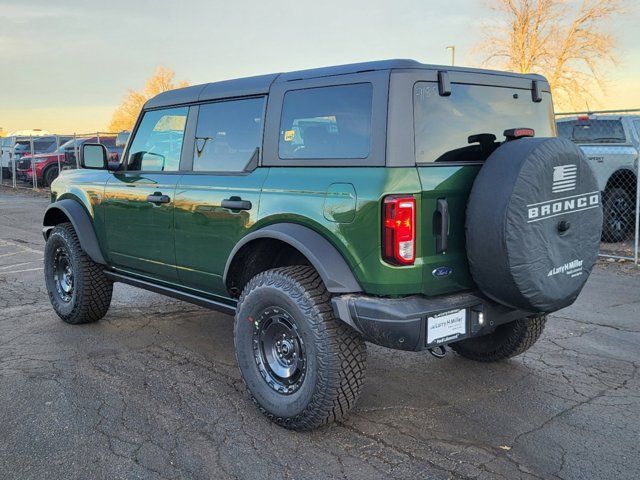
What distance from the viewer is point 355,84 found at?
3.28 meters

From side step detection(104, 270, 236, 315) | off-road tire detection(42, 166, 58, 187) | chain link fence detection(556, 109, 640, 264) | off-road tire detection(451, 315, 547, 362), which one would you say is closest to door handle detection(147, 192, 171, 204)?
side step detection(104, 270, 236, 315)

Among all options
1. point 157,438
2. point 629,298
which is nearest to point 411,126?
point 157,438

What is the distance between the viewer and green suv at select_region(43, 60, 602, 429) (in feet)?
10.00

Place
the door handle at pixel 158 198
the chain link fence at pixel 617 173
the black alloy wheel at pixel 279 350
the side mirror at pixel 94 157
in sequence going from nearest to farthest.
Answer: the black alloy wheel at pixel 279 350, the door handle at pixel 158 198, the side mirror at pixel 94 157, the chain link fence at pixel 617 173

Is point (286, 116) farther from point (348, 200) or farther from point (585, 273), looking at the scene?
point (585, 273)

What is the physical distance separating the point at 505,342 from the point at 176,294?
2.38 meters

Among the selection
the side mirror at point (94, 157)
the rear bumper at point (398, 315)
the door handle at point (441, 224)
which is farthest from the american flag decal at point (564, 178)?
the side mirror at point (94, 157)

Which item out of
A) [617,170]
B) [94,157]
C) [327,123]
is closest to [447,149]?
[327,123]

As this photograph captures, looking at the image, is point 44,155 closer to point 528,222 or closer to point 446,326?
point 446,326

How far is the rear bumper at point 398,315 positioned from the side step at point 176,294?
1148 mm

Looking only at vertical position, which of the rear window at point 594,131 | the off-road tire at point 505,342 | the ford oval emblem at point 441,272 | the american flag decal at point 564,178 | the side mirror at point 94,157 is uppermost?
the rear window at point 594,131

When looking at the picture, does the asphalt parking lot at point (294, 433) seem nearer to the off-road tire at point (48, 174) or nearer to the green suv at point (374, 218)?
the green suv at point (374, 218)

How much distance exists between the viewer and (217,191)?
13.0ft

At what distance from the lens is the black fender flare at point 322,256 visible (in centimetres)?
316
